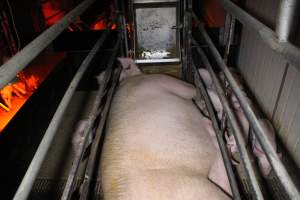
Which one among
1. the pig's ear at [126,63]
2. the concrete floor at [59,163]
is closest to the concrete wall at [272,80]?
the pig's ear at [126,63]

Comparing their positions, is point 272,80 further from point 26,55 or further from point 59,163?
point 26,55

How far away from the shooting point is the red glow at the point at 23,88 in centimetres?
378

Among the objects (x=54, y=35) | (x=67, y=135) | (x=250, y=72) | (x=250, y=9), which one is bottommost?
(x=67, y=135)

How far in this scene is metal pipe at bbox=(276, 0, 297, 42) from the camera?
858 millimetres

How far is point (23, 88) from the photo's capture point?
416cm

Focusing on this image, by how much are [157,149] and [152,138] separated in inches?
3.1

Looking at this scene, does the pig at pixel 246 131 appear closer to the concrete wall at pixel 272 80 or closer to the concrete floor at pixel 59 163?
the concrete wall at pixel 272 80

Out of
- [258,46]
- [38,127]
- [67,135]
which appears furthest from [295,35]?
[38,127]

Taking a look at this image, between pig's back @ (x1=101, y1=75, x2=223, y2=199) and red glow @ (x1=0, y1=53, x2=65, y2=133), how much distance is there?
6.85 feet

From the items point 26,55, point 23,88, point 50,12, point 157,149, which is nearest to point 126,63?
point 157,149

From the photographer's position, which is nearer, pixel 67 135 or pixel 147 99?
pixel 147 99

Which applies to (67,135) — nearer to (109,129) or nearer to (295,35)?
(109,129)

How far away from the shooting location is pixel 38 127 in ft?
9.22

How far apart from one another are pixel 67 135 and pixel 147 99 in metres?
1.22
